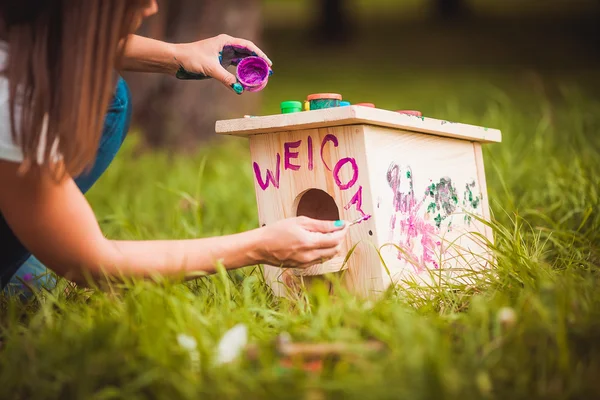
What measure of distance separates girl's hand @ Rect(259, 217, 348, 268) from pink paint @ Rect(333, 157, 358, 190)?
130 millimetres

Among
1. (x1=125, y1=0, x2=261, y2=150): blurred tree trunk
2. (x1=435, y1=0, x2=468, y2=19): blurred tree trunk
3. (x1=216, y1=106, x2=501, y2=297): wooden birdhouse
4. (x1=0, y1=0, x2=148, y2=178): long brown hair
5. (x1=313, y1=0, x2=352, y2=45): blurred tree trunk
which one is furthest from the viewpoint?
(x1=435, y1=0, x2=468, y2=19): blurred tree trunk

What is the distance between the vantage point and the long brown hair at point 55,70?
124 cm

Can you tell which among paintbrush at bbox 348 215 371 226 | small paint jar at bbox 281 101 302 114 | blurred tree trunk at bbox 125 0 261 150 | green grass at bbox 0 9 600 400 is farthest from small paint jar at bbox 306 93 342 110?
blurred tree trunk at bbox 125 0 261 150

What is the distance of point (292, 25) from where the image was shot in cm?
1313

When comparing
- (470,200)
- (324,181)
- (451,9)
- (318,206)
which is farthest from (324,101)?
(451,9)

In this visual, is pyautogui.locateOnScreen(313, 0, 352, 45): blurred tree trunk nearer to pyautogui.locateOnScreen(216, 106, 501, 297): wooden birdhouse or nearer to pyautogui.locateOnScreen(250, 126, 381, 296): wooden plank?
pyautogui.locateOnScreen(216, 106, 501, 297): wooden birdhouse

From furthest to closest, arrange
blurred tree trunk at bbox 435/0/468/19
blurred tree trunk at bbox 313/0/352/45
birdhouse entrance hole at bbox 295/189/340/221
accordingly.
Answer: blurred tree trunk at bbox 435/0/468/19, blurred tree trunk at bbox 313/0/352/45, birdhouse entrance hole at bbox 295/189/340/221

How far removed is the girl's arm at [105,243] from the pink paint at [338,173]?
0.46ft

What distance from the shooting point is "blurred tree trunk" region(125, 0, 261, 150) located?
13.9 feet

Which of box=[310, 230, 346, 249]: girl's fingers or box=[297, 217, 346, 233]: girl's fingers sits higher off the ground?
box=[297, 217, 346, 233]: girl's fingers

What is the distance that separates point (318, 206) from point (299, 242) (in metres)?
0.52

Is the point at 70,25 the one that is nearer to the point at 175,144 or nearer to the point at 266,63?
the point at 266,63

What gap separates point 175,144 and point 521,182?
7.91 ft

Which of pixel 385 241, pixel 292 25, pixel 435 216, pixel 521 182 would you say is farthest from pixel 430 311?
pixel 292 25
